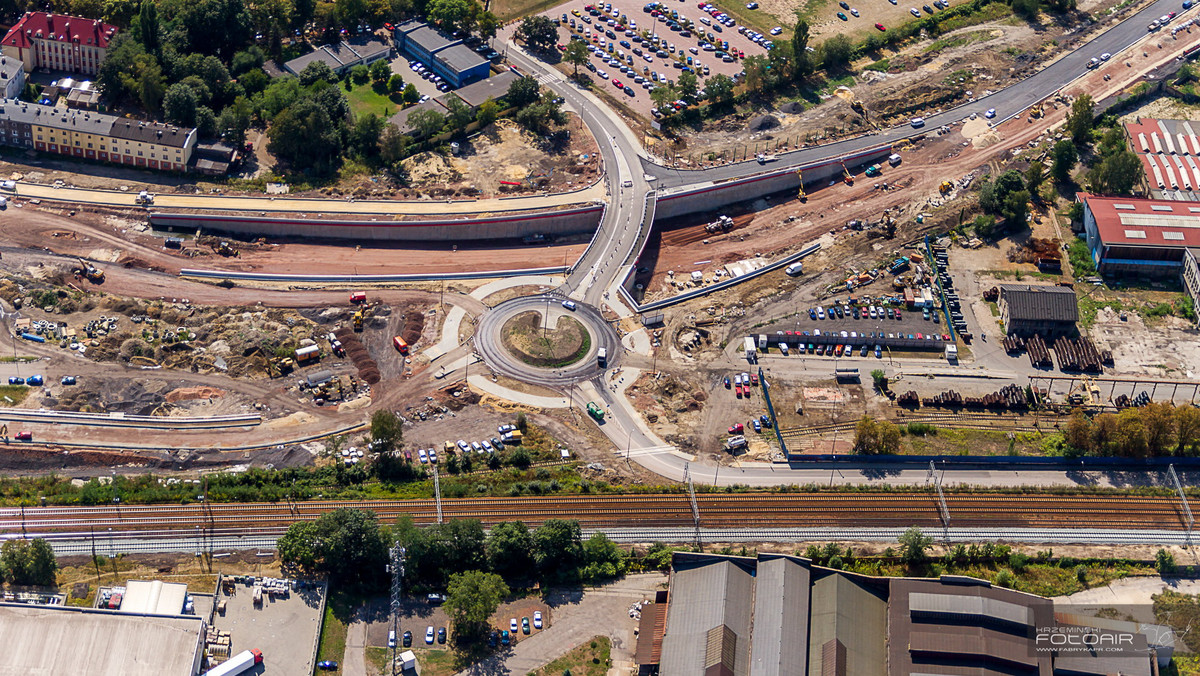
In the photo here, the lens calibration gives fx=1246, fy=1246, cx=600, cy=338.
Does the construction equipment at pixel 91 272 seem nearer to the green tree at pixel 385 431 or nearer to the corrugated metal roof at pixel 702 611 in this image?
the green tree at pixel 385 431

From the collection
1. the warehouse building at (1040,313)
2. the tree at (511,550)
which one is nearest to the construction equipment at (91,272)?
the tree at (511,550)

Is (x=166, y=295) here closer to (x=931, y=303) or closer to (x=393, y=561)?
(x=393, y=561)

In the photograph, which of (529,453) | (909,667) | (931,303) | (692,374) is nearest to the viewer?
(909,667)

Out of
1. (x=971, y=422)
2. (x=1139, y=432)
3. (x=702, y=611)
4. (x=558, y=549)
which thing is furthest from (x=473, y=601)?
(x=1139, y=432)

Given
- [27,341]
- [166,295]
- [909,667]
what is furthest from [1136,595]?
[27,341]

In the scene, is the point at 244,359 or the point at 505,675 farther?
the point at 244,359

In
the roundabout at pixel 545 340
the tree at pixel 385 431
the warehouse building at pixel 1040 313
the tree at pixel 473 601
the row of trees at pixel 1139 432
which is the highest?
the warehouse building at pixel 1040 313

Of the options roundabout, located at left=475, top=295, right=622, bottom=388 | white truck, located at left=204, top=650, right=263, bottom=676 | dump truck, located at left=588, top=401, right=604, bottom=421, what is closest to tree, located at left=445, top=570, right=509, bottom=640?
white truck, located at left=204, top=650, right=263, bottom=676
